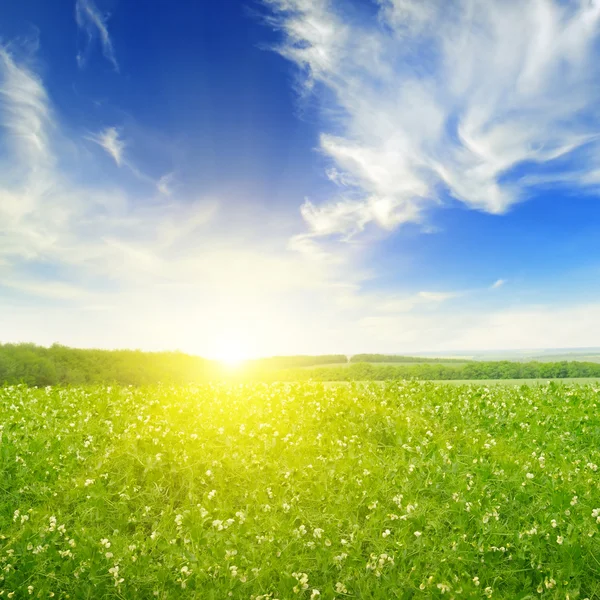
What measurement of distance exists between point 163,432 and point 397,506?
191 inches

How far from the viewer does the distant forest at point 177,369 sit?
781 inches

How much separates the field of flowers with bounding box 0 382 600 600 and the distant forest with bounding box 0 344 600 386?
21.4 ft

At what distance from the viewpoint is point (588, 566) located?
7.23 metres

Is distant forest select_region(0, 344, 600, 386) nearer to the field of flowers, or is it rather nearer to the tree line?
the tree line

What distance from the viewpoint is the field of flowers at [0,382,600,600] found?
22.8ft

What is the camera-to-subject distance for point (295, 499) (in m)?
8.47

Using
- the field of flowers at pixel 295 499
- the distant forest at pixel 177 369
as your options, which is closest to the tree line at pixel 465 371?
the distant forest at pixel 177 369

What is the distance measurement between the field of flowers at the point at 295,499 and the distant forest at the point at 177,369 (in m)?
6.52

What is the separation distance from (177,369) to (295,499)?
1564 centimetres

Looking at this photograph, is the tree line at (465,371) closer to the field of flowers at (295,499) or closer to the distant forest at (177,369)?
the distant forest at (177,369)

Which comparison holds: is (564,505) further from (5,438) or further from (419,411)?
(5,438)

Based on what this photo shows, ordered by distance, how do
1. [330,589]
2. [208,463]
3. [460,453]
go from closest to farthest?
[330,589] < [208,463] < [460,453]

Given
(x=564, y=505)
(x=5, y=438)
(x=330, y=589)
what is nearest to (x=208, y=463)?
(x=330, y=589)

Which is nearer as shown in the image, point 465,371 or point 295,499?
point 295,499
